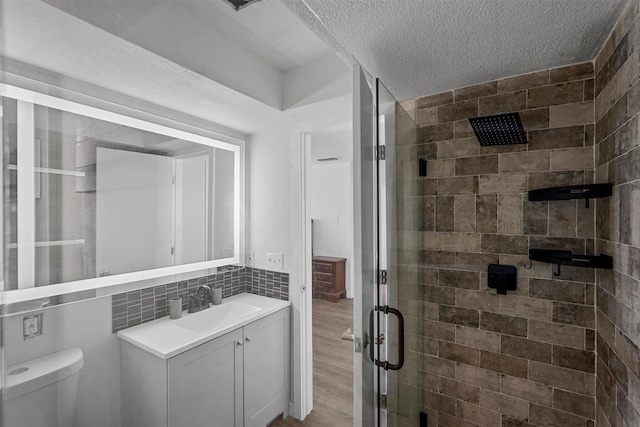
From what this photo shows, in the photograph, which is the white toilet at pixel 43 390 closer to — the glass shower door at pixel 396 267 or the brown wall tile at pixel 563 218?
the glass shower door at pixel 396 267

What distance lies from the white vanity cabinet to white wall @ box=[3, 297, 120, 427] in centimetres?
4

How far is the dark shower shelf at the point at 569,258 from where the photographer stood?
46.3 inches

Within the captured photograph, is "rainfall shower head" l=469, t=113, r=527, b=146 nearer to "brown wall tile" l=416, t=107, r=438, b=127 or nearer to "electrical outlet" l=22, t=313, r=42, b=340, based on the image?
"brown wall tile" l=416, t=107, r=438, b=127

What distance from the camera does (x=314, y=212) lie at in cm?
543

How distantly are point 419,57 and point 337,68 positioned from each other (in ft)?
2.01

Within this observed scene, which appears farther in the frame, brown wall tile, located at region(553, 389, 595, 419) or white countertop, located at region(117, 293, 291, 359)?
brown wall tile, located at region(553, 389, 595, 419)

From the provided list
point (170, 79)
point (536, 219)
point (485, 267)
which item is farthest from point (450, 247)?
point (170, 79)

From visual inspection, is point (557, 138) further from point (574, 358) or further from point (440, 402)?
point (440, 402)

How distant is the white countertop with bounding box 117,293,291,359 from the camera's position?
1007 mm

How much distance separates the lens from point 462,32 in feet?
3.74

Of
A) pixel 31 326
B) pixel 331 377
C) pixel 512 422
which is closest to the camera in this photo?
pixel 31 326

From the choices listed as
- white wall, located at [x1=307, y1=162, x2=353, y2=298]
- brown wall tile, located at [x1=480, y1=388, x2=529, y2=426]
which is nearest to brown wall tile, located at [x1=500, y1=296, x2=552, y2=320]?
brown wall tile, located at [x1=480, y1=388, x2=529, y2=426]

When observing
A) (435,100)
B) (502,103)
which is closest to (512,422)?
(502,103)

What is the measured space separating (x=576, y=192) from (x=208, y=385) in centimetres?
194
